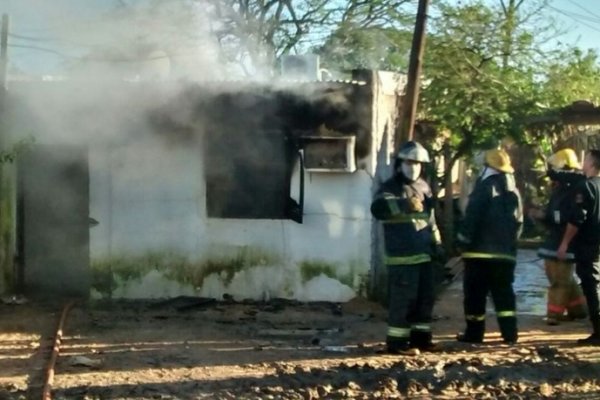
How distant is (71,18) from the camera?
11906mm

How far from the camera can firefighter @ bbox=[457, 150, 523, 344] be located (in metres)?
10.6

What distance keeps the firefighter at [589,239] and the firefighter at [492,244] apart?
0.58 meters

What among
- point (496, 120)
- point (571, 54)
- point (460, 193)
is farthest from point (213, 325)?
point (460, 193)

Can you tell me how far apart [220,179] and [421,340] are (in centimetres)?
405

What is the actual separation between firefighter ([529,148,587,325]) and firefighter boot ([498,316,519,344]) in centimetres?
107

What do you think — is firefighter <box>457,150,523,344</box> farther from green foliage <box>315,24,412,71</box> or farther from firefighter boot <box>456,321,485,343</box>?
green foliage <box>315,24,412,71</box>

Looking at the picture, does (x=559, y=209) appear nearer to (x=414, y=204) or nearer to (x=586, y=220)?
(x=586, y=220)

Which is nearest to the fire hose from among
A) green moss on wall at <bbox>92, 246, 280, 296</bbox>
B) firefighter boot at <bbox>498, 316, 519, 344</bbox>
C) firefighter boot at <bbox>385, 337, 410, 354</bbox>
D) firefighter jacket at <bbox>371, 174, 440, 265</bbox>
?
green moss on wall at <bbox>92, 246, 280, 296</bbox>

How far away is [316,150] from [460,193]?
1153cm

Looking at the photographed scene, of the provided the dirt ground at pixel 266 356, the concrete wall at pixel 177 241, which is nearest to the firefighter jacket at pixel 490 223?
the dirt ground at pixel 266 356

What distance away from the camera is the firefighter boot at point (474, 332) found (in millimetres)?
10719

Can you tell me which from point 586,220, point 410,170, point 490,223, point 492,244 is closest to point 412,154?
point 410,170

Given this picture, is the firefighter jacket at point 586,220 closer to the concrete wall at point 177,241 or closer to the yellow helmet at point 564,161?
the yellow helmet at point 564,161

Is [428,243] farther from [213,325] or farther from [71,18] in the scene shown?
[71,18]
